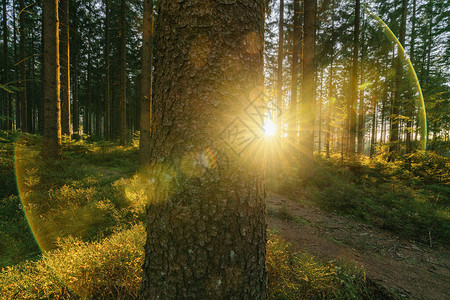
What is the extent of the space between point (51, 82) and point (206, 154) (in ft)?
31.3

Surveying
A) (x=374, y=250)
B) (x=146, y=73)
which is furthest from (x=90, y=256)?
(x=146, y=73)

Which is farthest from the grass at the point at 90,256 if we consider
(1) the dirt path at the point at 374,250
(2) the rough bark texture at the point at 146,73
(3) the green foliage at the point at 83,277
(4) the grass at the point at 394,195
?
(2) the rough bark texture at the point at 146,73

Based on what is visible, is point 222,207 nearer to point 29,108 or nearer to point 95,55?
point 95,55

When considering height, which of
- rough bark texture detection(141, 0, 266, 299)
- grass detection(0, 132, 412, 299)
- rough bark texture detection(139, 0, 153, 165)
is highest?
rough bark texture detection(139, 0, 153, 165)

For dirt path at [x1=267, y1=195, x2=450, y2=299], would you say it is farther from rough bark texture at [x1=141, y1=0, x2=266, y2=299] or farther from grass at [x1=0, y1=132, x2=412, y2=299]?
rough bark texture at [x1=141, y1=0, x2=266, y2=299]

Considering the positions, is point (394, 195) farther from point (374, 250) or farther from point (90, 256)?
point (90, 256)

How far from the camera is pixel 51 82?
23.6ft

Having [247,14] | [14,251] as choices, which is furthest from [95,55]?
[247,14]

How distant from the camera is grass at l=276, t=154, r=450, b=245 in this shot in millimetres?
4957

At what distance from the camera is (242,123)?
126 cm

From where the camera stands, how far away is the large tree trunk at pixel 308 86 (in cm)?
729

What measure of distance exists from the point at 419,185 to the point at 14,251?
42.1 ft

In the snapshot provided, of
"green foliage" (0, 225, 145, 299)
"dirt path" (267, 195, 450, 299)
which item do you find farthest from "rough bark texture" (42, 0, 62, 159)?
"dirt path" (267, 195, 450, 299)

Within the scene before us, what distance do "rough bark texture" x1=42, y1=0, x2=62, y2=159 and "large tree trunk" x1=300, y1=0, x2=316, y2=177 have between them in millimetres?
10253
